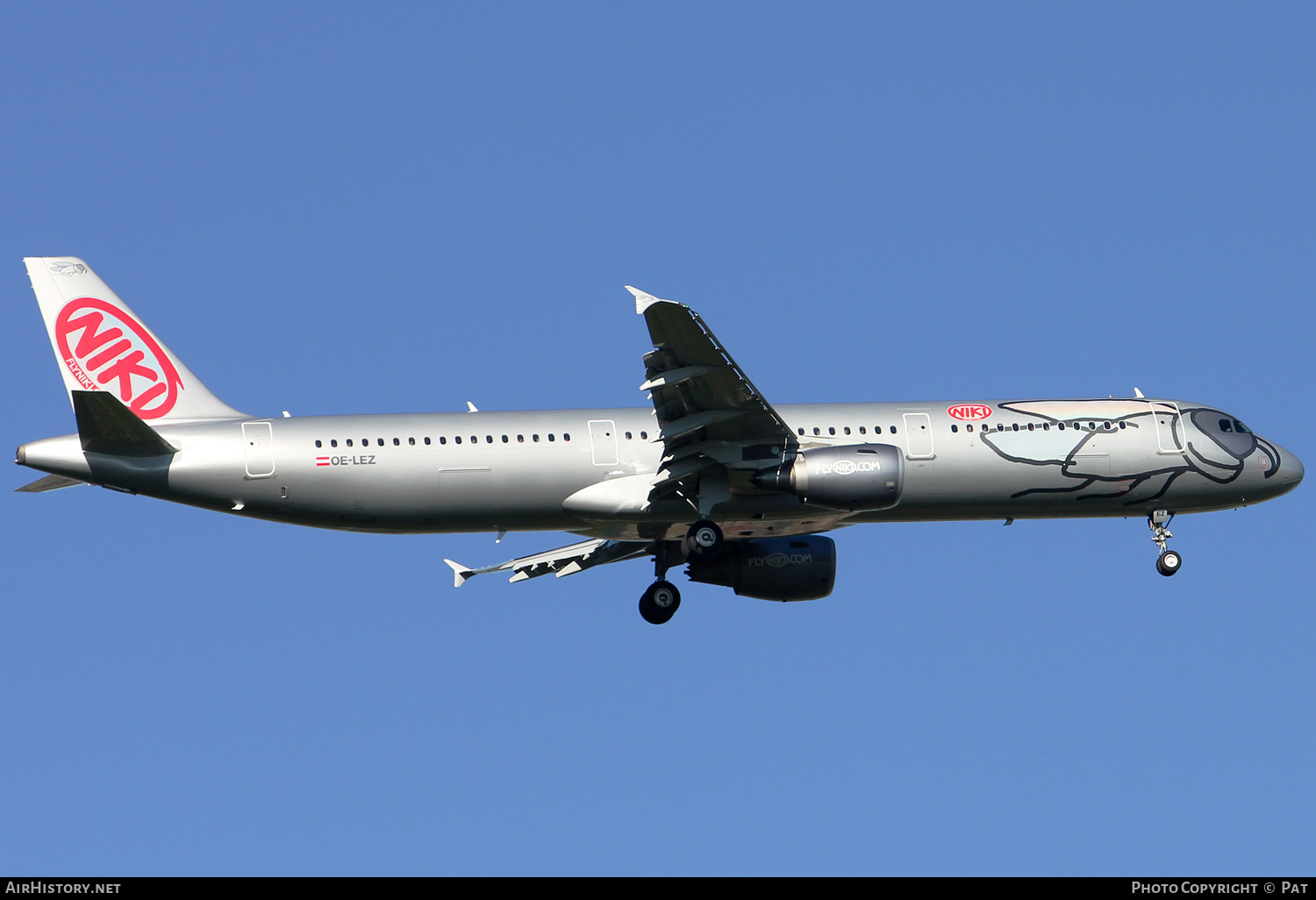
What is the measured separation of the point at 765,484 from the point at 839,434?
9.48 ft

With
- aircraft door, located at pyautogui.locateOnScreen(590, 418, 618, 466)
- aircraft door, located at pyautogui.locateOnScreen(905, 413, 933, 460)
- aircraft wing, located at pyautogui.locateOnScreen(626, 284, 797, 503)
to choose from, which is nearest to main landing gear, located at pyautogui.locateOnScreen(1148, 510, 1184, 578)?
aircraft door, located at pyautogui.locateOnScreen(905, 413, 933, 460)

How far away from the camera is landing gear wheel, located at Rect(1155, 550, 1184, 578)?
40.0 metres

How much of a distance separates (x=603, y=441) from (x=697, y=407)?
277cm

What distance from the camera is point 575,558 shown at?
139 feet

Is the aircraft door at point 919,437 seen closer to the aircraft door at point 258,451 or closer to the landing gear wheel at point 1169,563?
the landing gear wheel at point 1169,563

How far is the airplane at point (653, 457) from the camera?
3466 cm

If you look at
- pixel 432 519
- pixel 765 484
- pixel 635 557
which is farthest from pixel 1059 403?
pixel 432 519

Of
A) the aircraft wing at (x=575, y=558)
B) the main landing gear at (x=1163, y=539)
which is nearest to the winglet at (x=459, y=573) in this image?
the aircraft wing at (x=575, y=558)

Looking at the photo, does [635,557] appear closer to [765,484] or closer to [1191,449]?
[765,484]

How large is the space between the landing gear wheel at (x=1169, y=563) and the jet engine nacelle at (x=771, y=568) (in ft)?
27.7

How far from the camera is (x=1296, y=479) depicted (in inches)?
1608

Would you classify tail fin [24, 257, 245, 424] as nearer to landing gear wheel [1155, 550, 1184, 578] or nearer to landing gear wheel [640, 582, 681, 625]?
landing gear wheel [640, 582, 681, 625]

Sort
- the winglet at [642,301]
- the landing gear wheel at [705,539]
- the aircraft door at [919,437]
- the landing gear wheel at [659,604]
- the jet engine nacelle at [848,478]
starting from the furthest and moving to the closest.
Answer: the landing gear wheel at [659,604] < the aircraft door at [919,437] < the landing gear wheel at [705,539] < the jet engine nacelle at [848,478] < the winglet at [642,301]

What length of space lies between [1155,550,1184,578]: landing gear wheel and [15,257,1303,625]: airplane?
7cm
